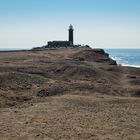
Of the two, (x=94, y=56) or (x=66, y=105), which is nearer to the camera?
(x=66, y=105)

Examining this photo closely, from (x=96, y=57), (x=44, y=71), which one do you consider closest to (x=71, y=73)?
(x=44, y=71)

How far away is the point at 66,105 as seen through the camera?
1945cm

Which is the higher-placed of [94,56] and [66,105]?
[94,56]

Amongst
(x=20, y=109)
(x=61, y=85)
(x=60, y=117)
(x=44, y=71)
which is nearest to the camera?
(x=60, y=117)

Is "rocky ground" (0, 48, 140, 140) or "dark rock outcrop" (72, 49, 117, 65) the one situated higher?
"dark rock outcrop" (72, 49, 117, 65)

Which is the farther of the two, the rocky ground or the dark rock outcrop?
the dark rock outcrop

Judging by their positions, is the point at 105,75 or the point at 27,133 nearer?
the point at 27,133

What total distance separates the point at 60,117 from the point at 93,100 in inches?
167

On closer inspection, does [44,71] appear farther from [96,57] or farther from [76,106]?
[96,57]

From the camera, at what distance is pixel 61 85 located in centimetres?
2450

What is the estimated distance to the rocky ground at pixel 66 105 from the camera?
14.9 meters

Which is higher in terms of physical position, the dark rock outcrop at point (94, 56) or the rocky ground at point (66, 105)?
the dark rock outcrop at point (94, 56)

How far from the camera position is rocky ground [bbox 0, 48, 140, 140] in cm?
1493

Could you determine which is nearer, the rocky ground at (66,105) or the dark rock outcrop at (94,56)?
the rocky ground at (66,105)
